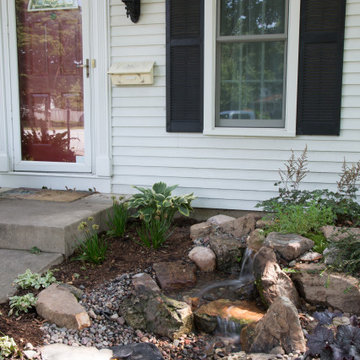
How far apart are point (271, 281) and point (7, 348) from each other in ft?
5.18

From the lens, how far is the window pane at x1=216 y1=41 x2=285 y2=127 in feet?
13.7

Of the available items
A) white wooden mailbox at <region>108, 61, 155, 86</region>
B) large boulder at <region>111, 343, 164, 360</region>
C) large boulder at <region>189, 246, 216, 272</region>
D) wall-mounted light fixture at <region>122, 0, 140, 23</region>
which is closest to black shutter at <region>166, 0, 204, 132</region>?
white wooden mailbox at <region>108, 61, 155, 86</region>

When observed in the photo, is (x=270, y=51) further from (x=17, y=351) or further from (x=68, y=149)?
(x=17, y=351)

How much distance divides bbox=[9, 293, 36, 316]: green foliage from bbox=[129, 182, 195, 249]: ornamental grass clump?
1.11 m

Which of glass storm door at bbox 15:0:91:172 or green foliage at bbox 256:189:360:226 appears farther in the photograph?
glass storm door at bbox 15:0:91:172

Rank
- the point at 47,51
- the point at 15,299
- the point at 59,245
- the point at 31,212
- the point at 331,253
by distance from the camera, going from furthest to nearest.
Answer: the point at 47,51
the point at 31,212
the point at 59,245
the point at 331,253
the point at 15,299

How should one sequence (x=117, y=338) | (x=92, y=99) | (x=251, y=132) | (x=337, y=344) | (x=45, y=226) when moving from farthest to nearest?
(x=92, y=99) < (x=251, y=132) < (x=45, y=226) < (x=117, y=338) < (x=337, y=344)

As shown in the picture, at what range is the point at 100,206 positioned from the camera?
405 cm

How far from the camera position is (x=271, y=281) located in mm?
2830

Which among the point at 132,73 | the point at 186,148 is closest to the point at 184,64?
the point at 132,73

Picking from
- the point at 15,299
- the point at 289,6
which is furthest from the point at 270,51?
the point at 15,299

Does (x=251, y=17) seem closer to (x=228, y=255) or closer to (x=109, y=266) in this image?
(x=228, y=255)

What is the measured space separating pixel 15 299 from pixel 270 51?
3.04 metres

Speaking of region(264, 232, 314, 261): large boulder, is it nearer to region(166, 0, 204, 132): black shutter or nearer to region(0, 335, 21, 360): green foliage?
region(166, 0, 204, 132): black shutter
